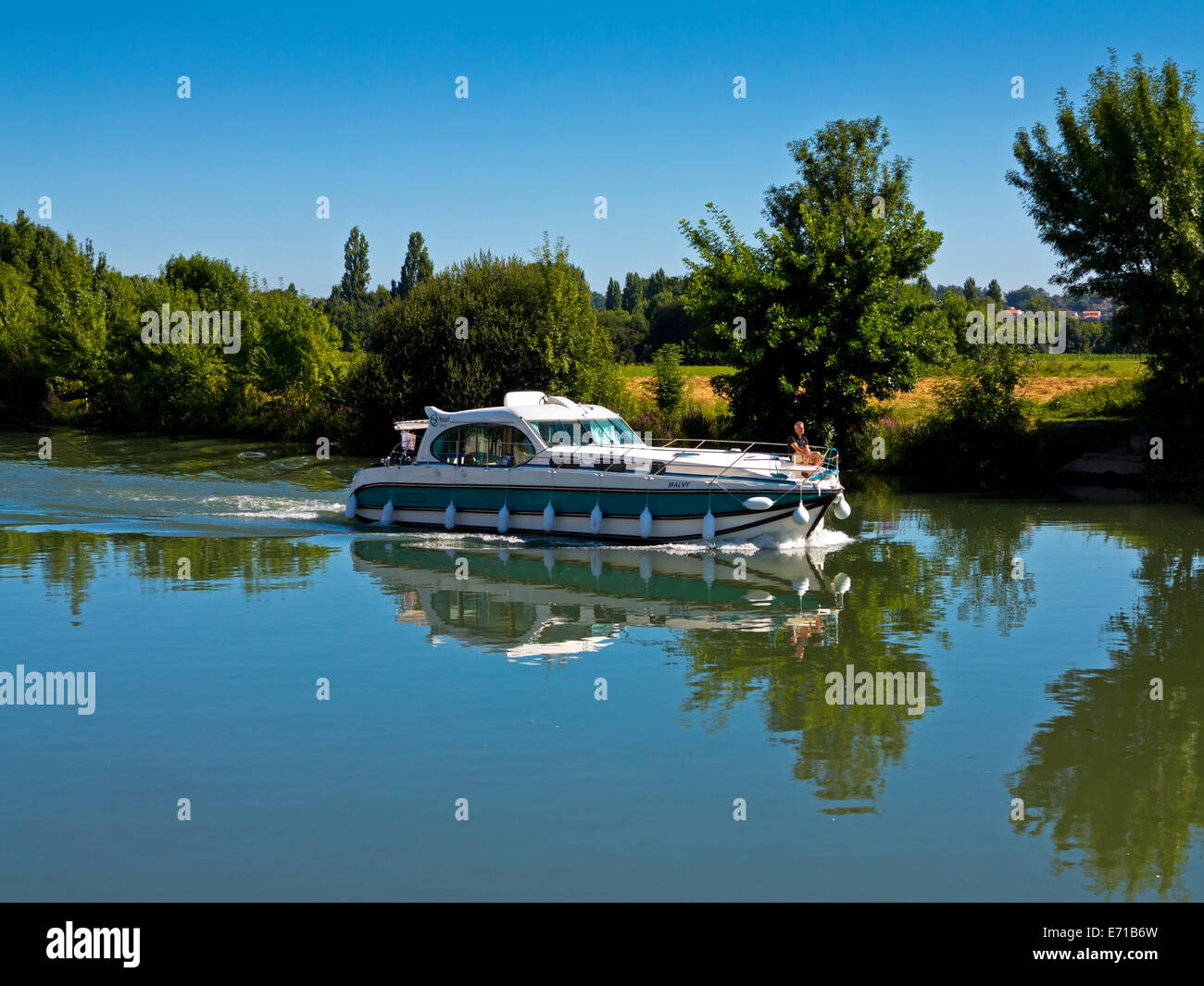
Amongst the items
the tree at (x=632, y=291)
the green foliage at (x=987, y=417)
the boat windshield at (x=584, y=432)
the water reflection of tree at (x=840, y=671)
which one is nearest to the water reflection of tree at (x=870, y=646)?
the water reflection of tree at (x=840, y=671)

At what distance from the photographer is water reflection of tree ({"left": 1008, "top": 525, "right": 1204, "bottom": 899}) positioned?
29.2ft

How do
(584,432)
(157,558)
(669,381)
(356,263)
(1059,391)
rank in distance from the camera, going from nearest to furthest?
(157,558) < (584,432) < (669,381) < (1059,391) < (356,263)

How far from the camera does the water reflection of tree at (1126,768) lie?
891cm

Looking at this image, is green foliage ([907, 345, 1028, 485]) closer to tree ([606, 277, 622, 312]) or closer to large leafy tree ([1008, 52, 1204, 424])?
large leafy tree ([1008, 52, 1204, 424])

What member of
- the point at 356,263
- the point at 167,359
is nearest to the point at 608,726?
the point at 167,359

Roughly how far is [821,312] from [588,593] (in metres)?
18.9

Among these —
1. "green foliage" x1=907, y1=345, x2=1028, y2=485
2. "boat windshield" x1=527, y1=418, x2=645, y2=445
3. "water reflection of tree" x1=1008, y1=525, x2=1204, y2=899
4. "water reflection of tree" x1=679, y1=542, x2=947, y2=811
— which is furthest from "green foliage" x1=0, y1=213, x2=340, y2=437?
"water reflection of tree" x1=1008, y1=525, x2=1204, y2=899

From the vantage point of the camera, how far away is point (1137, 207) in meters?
33.7

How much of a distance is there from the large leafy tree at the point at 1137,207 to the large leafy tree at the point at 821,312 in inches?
157

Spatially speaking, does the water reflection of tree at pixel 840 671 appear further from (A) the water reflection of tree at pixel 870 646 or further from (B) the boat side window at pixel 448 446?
(B) the boat side window at pixel 448 446

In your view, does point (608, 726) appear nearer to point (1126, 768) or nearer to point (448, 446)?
point (1126, 768)

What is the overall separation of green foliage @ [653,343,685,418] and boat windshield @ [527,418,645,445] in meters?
19.4

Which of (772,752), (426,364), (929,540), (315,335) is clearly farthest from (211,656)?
(315,335)
